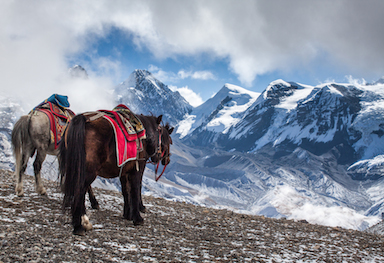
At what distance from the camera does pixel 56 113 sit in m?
7.90

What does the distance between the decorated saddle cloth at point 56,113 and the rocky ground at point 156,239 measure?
1779 millimetres

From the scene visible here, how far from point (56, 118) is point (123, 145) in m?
3.28

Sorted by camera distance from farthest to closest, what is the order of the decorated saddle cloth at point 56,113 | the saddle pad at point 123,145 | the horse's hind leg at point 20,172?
the decorated saddle cloth at point 56,113, the horse's hind leg at point 20,172, the saddle pad at point 123,145

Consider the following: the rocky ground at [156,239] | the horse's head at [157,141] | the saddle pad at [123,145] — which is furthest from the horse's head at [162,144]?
the rocky ground at [156,239]

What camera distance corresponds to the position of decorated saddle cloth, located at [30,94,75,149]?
7.59 m

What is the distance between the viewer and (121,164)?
562 centimetres

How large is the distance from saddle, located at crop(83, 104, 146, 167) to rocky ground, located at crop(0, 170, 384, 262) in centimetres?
160

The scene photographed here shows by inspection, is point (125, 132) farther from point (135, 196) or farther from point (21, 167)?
point (21, 167)

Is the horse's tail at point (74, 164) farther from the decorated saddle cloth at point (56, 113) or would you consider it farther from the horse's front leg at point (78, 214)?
the decorated saddle cloth at point (56, 113)

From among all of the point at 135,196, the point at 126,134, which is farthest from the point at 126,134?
the point at 135,196

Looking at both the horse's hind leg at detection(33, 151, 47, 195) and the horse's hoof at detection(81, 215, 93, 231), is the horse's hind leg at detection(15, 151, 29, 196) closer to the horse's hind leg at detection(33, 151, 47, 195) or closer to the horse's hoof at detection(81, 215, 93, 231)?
the horse's hind leg at detection(33, 151, 47, 195)

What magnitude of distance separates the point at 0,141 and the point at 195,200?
131 meters

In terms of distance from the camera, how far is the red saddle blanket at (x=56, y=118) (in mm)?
7582

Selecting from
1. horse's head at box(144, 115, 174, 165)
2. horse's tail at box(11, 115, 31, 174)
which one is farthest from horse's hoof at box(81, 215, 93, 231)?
horse's tail at box(11, 115, 31, 174)
